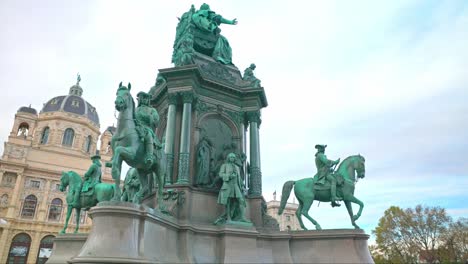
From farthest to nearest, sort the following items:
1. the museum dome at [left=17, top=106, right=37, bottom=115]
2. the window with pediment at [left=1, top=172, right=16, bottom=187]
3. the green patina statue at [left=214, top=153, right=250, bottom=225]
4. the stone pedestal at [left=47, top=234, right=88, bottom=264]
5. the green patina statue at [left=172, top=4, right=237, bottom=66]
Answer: the museum dome at [left=17, top=106, right=37, bottom=115]
the window with pediment at [left=1, top=172, right=16, bottom=187]
the green patina statue at [left=172, top=4, right=237, bottom=66]
the green patina statue at [left=214, top=153, right=250, bottom=225]
the stone pedestal at [left=47, top=234, right=88, bottom=264]

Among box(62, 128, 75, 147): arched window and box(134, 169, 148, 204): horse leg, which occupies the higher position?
box(62, 128, 75, 147): arched window

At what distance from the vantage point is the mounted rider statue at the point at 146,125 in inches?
332

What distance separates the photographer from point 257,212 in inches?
457

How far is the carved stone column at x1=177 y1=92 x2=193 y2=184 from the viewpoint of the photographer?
429 inches

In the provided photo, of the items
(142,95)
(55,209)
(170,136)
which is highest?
(55,209)

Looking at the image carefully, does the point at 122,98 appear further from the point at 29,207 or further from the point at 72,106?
the point at 72,106

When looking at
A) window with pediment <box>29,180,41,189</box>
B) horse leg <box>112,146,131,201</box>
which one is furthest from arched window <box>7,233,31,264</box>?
horse leg <box>112,146,131,201</box>

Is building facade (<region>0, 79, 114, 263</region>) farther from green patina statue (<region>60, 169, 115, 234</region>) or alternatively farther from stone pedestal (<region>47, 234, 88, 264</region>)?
stone pedestal (<region>47, 234, 88, 264</region>)

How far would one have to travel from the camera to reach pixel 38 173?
2387 inches

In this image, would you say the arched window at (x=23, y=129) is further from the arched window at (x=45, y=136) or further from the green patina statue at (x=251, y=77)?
the green patina statue at (x=251, y=77)

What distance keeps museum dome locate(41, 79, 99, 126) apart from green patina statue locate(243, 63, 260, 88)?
7016 centimetres

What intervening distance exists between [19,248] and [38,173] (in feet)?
43.8

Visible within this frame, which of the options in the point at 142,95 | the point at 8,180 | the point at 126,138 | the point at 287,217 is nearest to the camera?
the point at 126,138

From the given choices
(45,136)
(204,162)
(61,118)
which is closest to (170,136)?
(204,162)
